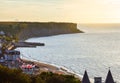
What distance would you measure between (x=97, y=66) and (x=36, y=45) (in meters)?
59.7

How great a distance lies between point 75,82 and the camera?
113 feet

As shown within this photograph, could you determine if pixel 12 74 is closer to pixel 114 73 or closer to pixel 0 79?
pixel 0 79

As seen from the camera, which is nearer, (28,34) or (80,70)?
(80,70)

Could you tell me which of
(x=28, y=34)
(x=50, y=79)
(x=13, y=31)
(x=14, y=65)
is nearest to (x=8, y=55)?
(x=14, y=65)

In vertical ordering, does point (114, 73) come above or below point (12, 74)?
below

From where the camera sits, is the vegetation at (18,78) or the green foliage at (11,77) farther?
the vegetation at (18,78)

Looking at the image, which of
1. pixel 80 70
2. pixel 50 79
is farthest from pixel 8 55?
pixel 50 79

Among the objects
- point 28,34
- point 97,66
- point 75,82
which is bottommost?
point 28,34

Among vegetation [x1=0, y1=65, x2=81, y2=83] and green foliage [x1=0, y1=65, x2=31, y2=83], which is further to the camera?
vegetation [x1=0, y1=65, x2=81, y2=83]

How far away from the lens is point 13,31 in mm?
171125

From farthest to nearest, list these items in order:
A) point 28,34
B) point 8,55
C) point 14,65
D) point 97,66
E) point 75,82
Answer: point 28,34, point 97,66, point 8,55, point 14,65, point 75,82

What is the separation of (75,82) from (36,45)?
92517 millimetres

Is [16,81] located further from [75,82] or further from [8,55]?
[8,55]

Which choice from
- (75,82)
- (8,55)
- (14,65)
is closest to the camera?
(75,82)
